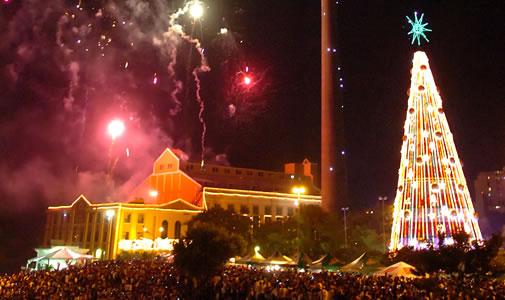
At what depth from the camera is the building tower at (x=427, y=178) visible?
29922 millimetres

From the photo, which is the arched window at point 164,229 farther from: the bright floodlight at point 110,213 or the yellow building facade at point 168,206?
the bright floodlight at point 110,213

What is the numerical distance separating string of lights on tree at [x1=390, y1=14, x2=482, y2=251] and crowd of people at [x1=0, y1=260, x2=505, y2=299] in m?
8.14

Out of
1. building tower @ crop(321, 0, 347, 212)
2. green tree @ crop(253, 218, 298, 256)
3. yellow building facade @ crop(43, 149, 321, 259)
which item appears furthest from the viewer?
building tower @ crop(321, 0, 347, 212)

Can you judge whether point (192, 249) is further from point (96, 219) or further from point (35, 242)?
point (35, 242)

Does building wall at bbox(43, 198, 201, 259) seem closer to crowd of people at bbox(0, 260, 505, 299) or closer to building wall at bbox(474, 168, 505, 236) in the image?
crowd of people at bbox(0, 260, 505, 299)

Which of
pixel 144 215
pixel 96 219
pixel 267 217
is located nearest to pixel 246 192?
pixel 267 217

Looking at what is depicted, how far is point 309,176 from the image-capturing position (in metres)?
85.8

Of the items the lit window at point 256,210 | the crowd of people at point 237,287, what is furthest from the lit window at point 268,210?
the crowd of people at point 237,287

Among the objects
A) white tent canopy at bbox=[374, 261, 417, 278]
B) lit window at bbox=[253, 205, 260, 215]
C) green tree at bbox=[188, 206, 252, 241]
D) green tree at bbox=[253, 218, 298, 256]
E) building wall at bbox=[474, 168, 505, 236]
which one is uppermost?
building wall at bbox=[474, 168, 505, 236]

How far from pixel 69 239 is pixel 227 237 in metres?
49.8

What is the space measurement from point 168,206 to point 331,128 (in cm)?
2289

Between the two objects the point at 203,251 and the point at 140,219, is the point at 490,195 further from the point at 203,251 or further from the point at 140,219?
the point at 203,251

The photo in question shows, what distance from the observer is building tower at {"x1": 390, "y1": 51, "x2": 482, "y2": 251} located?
98.2ft

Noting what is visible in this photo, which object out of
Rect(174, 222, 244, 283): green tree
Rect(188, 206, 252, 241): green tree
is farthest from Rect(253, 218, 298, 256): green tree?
Rect(174, 222, 244, 283): green tree
